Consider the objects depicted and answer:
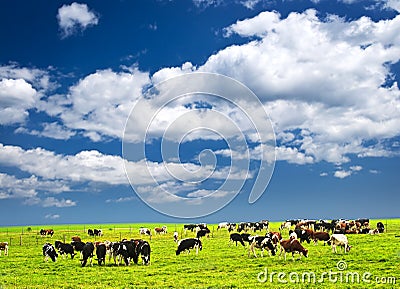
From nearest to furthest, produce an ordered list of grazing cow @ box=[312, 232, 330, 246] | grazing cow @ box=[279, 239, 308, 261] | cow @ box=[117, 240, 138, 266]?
1. grazing cow @ box=[279, 239, 308, 261]
2. cow @ box=[117, 240, 138, 266]
3. grazing cow @ box=[312, 232, 330, 246]

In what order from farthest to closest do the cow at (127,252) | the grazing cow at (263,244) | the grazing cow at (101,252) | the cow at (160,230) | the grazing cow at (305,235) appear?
the cow at (160,230), the grazing cow at (305,235), the grazing cow at (263,244), the grazing cow at (101,252), the cow at (127,252)

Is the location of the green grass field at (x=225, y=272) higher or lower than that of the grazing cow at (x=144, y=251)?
lower

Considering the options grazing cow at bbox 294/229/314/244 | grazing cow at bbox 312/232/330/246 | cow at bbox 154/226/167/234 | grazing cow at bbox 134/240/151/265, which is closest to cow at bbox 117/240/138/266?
grazing cow at bbox 134/240/151/265

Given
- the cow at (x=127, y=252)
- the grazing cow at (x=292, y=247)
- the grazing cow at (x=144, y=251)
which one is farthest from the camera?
the cow at (x=127, y=252)

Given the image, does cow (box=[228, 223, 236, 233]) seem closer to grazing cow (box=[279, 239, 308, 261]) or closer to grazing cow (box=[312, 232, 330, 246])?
grazing cow (box=[312, 232, 330, 246])

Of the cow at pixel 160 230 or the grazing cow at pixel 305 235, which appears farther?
the cow at pixel 160 230

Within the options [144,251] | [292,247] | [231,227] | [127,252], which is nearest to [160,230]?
[231,227]

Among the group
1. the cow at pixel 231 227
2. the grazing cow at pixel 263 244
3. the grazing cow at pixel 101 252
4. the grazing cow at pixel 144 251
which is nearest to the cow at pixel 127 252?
the grazing cow at pixel 144 251

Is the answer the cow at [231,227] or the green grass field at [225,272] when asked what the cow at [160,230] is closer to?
the cow at [231,227]

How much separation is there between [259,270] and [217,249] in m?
11.9

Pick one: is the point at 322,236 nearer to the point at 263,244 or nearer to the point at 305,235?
the point at 305,235

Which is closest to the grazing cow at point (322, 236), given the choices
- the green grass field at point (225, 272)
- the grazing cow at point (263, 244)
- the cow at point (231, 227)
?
the green grass field at point (225, 272)

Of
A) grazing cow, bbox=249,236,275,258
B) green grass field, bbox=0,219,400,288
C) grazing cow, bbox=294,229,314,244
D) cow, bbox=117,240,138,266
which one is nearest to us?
green grass field, bbox=0,219,400,288

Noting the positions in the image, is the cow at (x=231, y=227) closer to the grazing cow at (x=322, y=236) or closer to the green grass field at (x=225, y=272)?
the grazing cow at (x=322, y=236)
